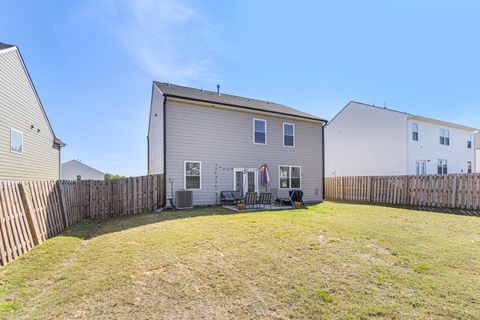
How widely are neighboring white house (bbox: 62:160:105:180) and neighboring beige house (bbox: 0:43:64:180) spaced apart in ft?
87.0

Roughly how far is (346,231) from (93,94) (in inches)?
681

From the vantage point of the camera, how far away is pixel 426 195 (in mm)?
12094

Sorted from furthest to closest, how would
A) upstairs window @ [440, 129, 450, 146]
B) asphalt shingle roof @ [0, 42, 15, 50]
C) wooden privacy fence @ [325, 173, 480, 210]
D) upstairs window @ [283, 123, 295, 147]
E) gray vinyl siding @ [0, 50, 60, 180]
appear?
upstairs window @ [440, 129, 450, 146], upstairs window @ [283, 123, 295, 147], wooden privacy fence @ [325, 173, 480, 210], asphalt shingle roof @ [0, 42, 15, 50], gray vinyl siding @ [0, 50, 60, 180]

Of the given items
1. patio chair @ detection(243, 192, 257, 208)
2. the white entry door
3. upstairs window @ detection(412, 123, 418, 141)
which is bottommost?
patio chair @ detection(243, 192, 257, 208)

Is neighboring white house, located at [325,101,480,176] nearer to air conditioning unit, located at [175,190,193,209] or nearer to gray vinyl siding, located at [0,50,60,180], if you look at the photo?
air conditioning unit, located at [175,190,193,209]

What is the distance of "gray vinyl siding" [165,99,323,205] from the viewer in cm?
1180

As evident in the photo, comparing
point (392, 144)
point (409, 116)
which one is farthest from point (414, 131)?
point (392, 144)

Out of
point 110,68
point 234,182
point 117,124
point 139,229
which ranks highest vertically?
point 110,68

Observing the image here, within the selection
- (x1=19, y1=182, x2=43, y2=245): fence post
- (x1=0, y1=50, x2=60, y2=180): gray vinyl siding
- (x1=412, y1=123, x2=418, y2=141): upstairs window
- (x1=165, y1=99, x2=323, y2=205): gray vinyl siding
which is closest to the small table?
(x1=165, y1=99, x2=323, y2=205): gray vinyl siding

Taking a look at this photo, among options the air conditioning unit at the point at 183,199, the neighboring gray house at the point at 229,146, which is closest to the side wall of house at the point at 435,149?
the neighboring gray house at the point at 229,146

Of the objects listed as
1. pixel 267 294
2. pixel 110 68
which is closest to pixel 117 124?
pixel 110 68

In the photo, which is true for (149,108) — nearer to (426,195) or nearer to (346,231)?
(346,231)

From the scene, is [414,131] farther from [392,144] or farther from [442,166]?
[442,166]

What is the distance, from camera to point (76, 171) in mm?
37812
